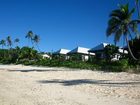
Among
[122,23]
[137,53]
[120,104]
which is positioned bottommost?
[120,104]

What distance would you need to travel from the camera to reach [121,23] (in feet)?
116

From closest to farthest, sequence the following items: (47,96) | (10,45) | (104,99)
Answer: (104,99) → (47,96) → (10,45)

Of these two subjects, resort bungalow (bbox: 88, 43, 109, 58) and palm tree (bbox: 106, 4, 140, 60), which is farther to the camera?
resort bungalow (bbox: 88, 43, 109, 58)

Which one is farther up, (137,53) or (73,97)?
(137,53)

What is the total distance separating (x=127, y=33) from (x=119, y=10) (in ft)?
10.5

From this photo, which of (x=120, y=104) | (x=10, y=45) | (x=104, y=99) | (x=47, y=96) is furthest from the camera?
(x=10, y=45)

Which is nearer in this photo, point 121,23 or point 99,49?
point 121,23

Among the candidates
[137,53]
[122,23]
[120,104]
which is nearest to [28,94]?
[120,104]

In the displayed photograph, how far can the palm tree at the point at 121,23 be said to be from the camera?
34938 millimetres

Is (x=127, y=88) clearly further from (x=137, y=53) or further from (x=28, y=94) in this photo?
(x=137, y=53)

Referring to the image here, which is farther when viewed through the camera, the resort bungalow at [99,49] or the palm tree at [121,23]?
the resort bungalow at [99,49]

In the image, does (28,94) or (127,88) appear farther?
(127,88)

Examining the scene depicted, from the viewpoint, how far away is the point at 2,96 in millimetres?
13781

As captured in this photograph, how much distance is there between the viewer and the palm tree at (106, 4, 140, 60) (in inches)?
1375
